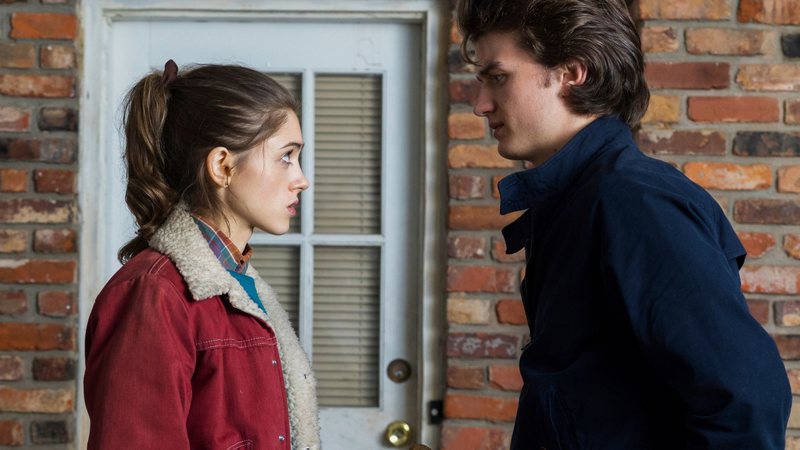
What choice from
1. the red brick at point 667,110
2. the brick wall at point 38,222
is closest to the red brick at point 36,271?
the brick wall at point 38,222

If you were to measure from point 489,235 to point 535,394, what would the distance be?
1229mm

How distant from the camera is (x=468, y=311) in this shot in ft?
8.36

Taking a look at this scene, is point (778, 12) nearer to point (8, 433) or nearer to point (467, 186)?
point (467, 186)

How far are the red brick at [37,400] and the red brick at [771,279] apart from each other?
72.0 inches

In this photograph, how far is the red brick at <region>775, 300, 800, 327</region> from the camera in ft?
7.98

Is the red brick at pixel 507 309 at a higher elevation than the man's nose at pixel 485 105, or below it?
below

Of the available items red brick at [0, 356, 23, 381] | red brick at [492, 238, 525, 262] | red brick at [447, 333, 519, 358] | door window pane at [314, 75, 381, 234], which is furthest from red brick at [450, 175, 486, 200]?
red brick at [0, 356, 23, 381]

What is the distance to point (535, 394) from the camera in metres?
1.34

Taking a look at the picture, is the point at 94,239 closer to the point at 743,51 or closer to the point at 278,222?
the point at 278,222

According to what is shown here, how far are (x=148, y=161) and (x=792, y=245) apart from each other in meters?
1.68

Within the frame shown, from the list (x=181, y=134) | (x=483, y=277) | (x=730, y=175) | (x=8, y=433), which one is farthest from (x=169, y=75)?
(x=730, y=175)

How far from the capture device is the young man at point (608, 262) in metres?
1.17

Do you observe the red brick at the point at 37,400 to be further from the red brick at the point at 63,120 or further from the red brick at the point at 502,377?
the red brick at the point at 502,377

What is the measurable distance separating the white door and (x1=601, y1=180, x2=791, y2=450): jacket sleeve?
4.97 feet
